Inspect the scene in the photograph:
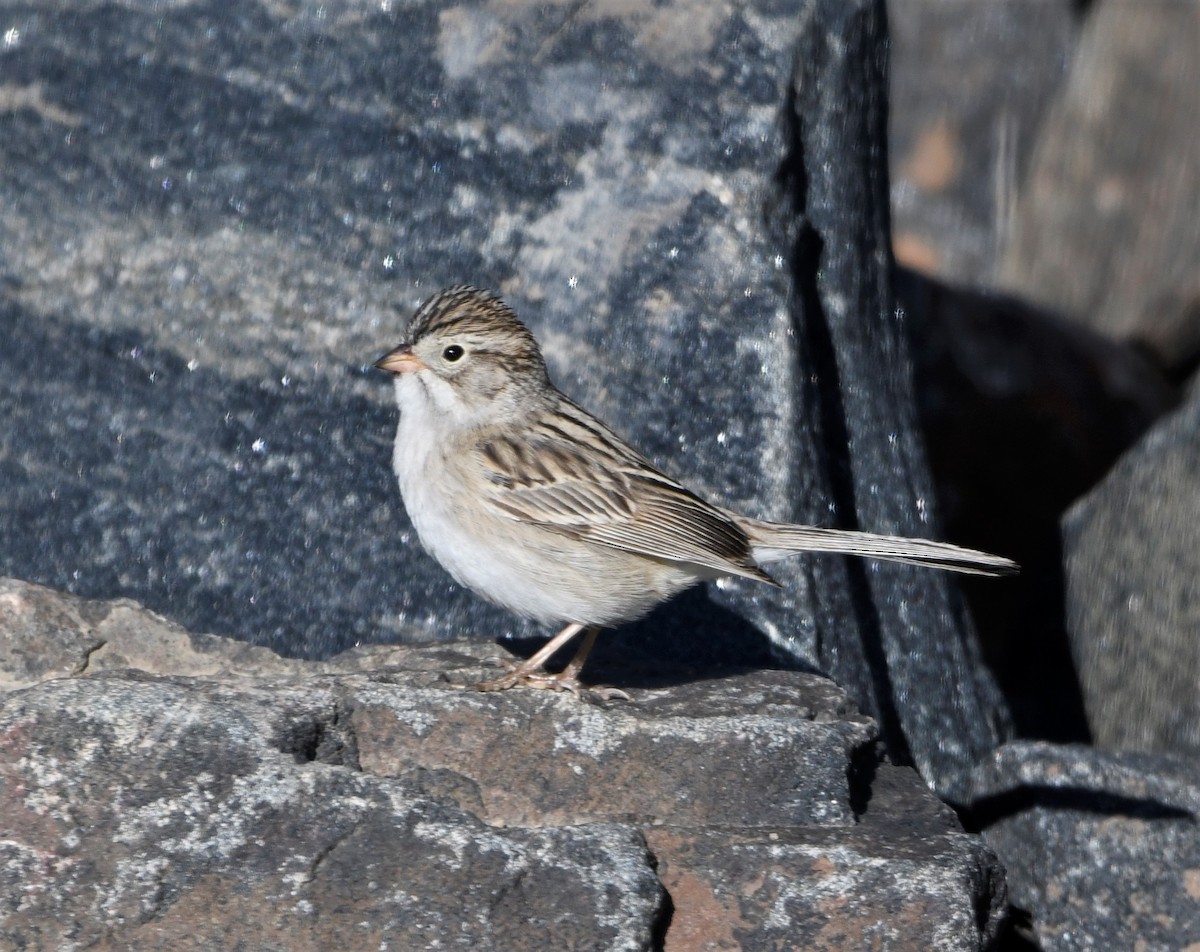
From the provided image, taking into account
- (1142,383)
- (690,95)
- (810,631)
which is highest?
(690,95)

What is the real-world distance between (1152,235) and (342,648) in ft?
26.1

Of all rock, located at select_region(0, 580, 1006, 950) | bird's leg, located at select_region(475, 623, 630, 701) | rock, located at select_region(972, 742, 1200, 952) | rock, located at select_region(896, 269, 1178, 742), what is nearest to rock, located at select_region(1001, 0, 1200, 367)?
rock, located at select_region(896, 269, 1178, 742)

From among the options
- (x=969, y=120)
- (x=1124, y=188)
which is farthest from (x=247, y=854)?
(x=969, y=120)

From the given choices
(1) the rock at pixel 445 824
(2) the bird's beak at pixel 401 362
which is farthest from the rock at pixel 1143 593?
(2) the bird's beak at pixel 401 362

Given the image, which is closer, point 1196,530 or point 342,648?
point 342,648

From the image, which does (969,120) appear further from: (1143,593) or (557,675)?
(557,675)

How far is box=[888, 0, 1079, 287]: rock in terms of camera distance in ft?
42.9

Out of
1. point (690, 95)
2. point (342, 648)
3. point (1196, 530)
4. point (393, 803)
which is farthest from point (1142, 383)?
point (393, 803)

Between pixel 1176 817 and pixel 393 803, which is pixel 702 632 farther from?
pixel 393 803

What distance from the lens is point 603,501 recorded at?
5.83 m

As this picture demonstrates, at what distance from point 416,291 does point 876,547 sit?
2490 millimetres

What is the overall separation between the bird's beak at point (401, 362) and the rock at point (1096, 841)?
2765mm

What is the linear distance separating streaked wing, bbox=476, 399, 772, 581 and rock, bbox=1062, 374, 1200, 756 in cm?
253

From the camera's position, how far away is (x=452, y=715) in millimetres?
4996
